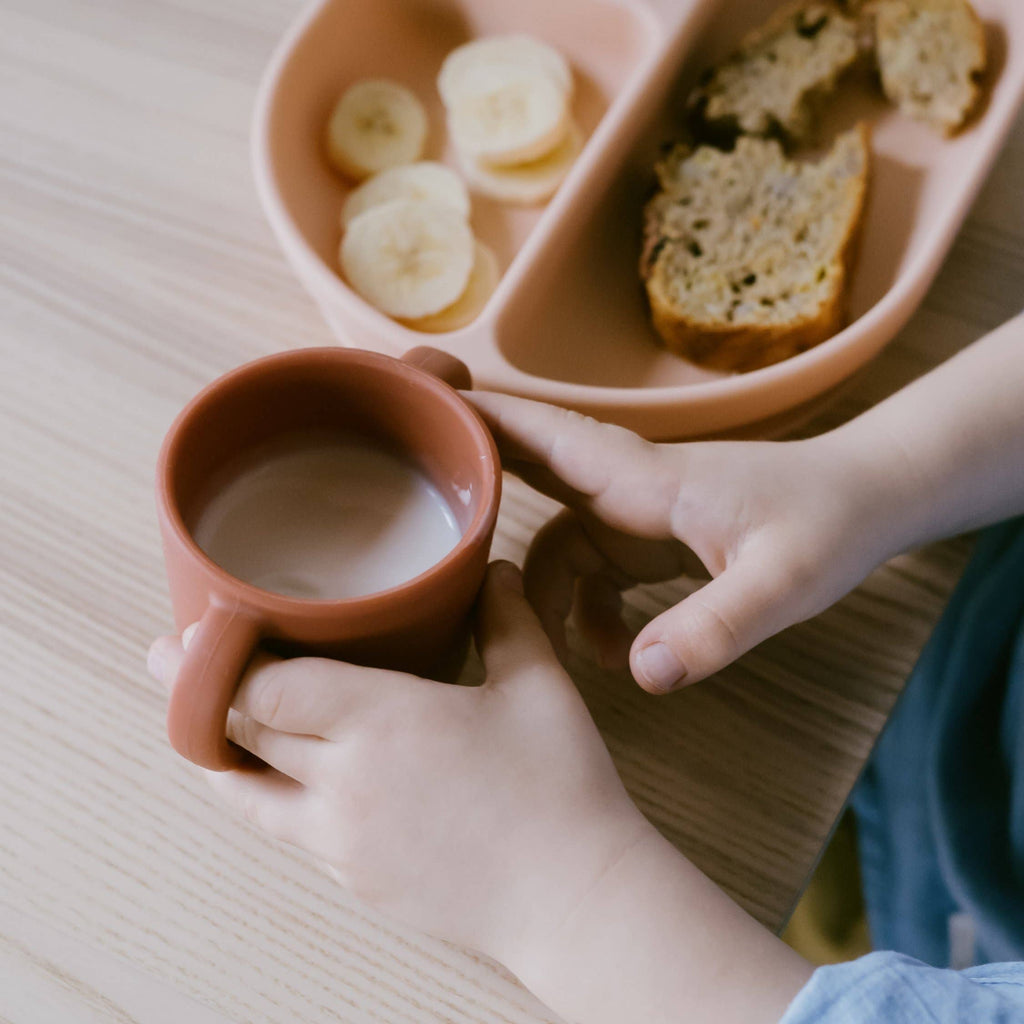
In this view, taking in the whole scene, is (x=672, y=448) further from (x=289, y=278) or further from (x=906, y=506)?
(x=289, y=278)

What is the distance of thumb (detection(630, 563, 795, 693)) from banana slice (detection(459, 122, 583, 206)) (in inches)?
20.0

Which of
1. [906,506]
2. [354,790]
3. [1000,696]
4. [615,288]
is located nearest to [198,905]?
[354,790]

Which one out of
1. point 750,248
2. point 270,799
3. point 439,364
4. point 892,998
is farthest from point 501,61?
point 892,998

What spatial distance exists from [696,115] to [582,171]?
204mm

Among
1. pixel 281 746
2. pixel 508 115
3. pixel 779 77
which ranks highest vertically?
pixel 779 77

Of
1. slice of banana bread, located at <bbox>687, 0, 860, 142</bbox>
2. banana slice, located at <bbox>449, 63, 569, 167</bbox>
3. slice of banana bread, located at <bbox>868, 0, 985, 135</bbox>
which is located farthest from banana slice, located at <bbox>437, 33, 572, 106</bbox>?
slice of banana bread, located at <bbox>868, 0, 985, 135</bbox>

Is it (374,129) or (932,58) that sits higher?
(932,58)

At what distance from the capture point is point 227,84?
100 centimetres

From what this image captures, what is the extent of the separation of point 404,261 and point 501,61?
0.27m

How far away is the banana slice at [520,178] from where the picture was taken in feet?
3.11

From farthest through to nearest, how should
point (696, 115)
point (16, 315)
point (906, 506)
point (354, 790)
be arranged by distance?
point (696, 115) < point (16, 315) < point (906, 506) < point (354, 790)

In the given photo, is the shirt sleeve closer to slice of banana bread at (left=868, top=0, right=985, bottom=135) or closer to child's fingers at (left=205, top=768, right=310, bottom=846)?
child's fingers at (left=205, top=768, right=310, bottom=846)

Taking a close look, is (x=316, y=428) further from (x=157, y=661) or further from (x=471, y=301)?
(x=471, y=301)

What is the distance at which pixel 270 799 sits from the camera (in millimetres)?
559
